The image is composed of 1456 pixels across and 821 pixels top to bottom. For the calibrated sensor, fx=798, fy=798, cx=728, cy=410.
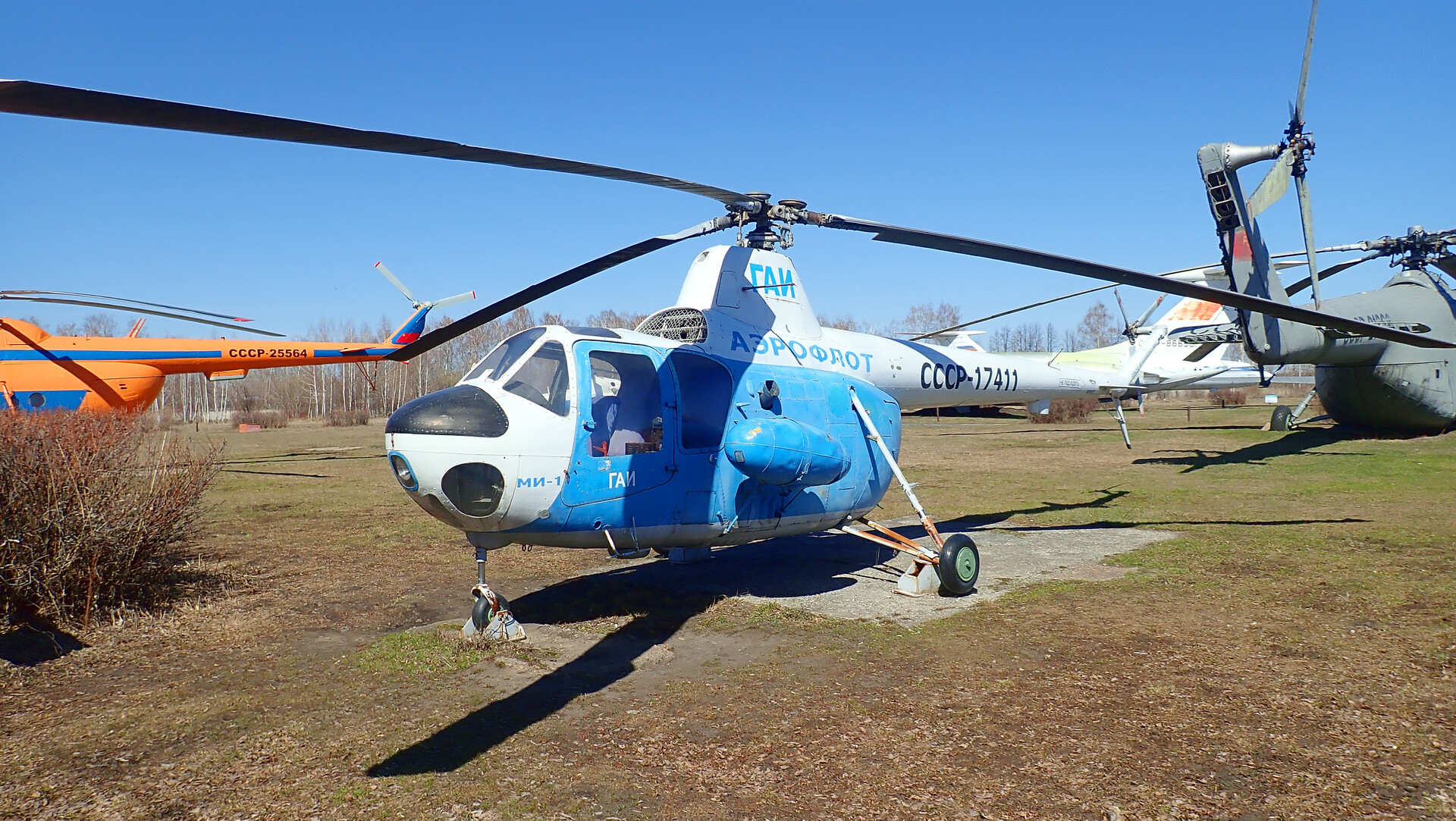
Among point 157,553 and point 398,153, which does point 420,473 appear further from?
point 157,553

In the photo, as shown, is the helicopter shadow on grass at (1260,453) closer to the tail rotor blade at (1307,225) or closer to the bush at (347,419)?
the tail rotor blade at (1307,225)

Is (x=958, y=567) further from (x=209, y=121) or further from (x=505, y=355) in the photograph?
(x=209, y=121)

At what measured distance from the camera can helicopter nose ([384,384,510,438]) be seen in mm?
6078

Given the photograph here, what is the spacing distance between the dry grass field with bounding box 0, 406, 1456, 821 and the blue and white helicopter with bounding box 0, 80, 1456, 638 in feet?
3.57

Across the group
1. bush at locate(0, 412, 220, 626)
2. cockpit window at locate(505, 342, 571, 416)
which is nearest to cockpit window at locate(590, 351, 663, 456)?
cockpit window at locate(505, 342, 571, 416)

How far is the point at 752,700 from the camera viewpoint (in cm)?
566

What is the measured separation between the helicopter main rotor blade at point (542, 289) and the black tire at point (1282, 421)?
2853 centimetres

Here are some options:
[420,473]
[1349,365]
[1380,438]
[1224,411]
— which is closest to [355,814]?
[420,473]

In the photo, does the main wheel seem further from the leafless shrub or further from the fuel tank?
the leafless shrub

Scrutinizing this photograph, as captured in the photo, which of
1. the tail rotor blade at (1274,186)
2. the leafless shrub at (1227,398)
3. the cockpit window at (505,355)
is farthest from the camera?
the leafless shrub at (1227,398)

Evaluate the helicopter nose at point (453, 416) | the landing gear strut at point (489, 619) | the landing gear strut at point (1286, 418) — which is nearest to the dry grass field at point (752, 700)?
the landing gear strut at point (489, 619)

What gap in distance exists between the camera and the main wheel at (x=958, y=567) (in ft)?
27.4

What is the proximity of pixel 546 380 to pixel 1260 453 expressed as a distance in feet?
76.1

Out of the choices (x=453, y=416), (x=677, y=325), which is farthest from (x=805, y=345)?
(x=453, y=416)
